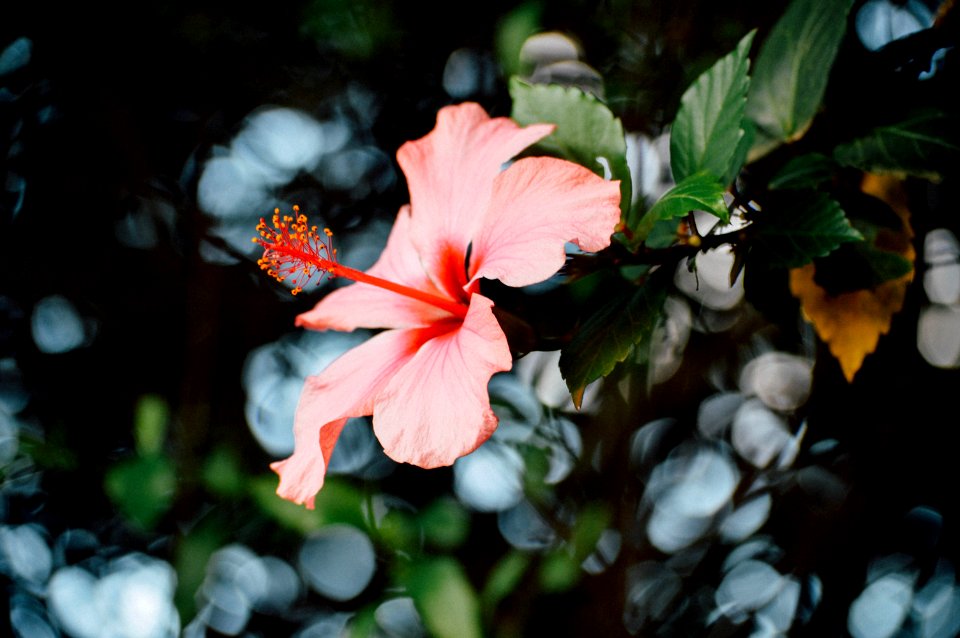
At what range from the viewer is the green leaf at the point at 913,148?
69 cm

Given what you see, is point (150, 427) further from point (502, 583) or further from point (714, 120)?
point (714, 120)

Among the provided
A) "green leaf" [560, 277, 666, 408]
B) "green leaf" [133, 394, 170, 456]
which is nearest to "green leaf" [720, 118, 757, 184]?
"green leaf" [560, 277, 666, 408]

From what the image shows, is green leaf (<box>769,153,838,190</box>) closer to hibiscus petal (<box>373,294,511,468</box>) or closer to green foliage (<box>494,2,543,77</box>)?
hibiscus petal (<box>373,294,511,468</box>)

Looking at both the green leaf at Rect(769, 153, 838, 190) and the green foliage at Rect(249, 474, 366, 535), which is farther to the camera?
the green foliage at Rect(249, 474, 366, 535)

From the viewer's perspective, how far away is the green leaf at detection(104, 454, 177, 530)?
138 cm

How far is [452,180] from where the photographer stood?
0.75 m

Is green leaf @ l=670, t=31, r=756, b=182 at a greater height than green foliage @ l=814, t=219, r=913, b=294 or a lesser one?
greater

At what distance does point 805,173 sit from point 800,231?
0.14 metres

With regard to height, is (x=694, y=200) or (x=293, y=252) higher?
(x=694, y=200)

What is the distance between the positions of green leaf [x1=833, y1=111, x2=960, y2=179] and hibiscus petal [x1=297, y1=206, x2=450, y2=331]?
1.53ft

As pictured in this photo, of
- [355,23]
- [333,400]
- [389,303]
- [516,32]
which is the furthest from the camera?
[355,23]

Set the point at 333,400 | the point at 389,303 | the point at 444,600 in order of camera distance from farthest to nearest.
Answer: the point at 444,600 → the point at 389,303 → the point at 333,400

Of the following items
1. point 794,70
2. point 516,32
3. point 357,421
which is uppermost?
point 794,70

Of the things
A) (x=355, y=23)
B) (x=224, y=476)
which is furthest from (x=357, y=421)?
(x=355, y=23)
